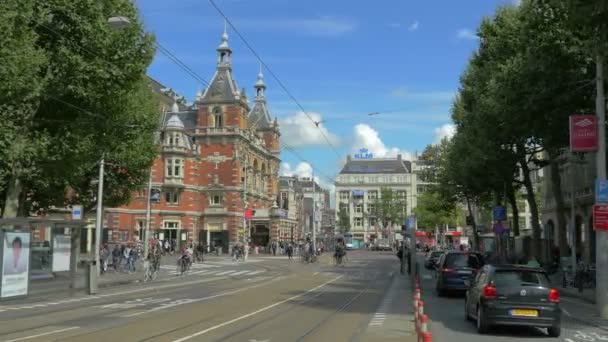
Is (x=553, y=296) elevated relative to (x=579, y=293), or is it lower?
elevated

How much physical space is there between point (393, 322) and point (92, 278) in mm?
13934

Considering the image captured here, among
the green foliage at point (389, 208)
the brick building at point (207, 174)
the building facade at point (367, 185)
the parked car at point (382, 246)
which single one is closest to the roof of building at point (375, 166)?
the building facade at point (367, 185)

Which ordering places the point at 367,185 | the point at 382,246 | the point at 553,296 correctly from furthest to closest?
the point at 367,185 < the point at 382,246 < the point at 553,296

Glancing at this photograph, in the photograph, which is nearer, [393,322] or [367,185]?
[393,322]

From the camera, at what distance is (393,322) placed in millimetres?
15578

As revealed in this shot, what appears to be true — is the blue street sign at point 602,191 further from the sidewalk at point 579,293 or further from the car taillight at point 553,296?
the sidewalk at point 579,293

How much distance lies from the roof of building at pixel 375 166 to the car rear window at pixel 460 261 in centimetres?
13442

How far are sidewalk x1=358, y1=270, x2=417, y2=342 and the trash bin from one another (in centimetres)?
1102

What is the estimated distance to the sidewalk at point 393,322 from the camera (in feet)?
42.6

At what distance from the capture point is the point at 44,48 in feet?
80.6

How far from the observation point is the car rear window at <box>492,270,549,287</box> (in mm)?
13945

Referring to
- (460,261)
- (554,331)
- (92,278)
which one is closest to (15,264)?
(92,278)

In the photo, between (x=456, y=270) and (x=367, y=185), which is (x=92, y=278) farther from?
(x=367, y=185)

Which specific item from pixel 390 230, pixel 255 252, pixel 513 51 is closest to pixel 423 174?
pixel 255 252
